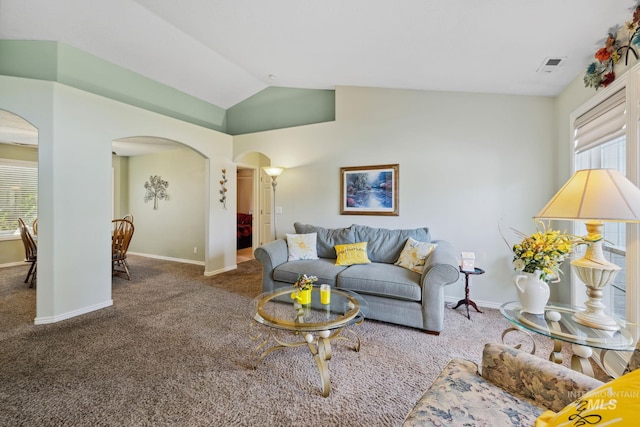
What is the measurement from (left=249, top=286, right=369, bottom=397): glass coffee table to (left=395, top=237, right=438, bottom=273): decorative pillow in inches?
39.8

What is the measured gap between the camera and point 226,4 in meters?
2.50

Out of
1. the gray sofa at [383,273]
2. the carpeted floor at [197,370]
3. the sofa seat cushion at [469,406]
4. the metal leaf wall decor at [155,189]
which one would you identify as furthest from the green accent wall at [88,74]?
the sofa seat cushion at [469,406]

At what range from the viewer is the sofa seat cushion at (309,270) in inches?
120

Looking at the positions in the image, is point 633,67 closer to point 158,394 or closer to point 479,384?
point 479,384

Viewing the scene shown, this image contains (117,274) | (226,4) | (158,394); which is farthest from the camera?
(117,274)

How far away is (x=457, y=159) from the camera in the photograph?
3404 mm

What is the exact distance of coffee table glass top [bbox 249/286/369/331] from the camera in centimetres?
183

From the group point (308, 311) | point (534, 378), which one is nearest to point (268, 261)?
point (308, 311)

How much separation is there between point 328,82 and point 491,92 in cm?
213

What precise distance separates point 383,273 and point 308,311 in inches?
43.3

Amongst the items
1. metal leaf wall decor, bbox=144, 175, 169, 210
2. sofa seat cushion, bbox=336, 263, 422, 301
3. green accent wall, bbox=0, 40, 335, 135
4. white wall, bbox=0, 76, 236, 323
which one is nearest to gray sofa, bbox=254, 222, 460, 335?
sofa seat cushion, bbox=336, 263, 422, 301

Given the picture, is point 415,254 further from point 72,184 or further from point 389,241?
point 72,184

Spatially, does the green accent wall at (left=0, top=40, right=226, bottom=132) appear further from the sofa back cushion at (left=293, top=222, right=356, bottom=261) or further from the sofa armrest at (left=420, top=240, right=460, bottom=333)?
the sofa armrest at (left=420, top=240, right=460, bottom=333)

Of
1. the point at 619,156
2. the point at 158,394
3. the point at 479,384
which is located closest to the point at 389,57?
the point at 619,156
